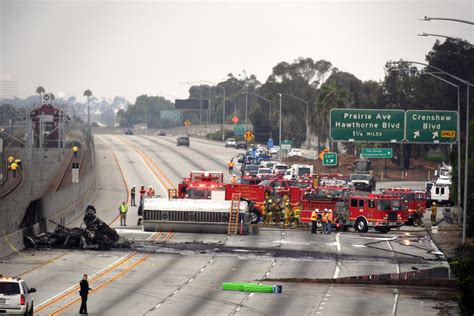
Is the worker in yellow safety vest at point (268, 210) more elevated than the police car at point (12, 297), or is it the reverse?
the worker in yellow safety vest at point (268, 210)


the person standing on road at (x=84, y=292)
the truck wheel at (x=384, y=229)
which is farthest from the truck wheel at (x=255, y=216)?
the person standing on road at (x=84, y=292)

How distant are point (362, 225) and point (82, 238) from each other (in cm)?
1927

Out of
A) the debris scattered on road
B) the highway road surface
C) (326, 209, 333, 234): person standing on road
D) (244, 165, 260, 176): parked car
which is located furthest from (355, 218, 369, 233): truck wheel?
(244, 165, 260, 176): parked car

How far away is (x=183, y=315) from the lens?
3672cm

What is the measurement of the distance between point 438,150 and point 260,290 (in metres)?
126

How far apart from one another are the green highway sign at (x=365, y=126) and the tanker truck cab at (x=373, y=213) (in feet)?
56.6

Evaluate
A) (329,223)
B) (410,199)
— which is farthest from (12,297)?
(410,199)

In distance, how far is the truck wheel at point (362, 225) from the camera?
6612cm

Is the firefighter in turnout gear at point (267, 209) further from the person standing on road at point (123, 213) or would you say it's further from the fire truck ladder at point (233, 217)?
the person standing on road at point (123, 213)

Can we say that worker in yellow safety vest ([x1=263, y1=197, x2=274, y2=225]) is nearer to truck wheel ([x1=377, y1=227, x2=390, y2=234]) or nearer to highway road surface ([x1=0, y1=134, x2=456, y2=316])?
highway road surface ([x1=0, y1=134, x2=456, y2=316])

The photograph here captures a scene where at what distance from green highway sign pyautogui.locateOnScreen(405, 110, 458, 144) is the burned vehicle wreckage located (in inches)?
1288

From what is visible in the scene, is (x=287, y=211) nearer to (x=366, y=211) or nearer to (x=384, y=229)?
(x=366, y=211)

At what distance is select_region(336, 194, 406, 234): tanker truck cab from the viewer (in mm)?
65375

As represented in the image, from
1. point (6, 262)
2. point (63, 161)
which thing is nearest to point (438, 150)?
point (63, 161)
